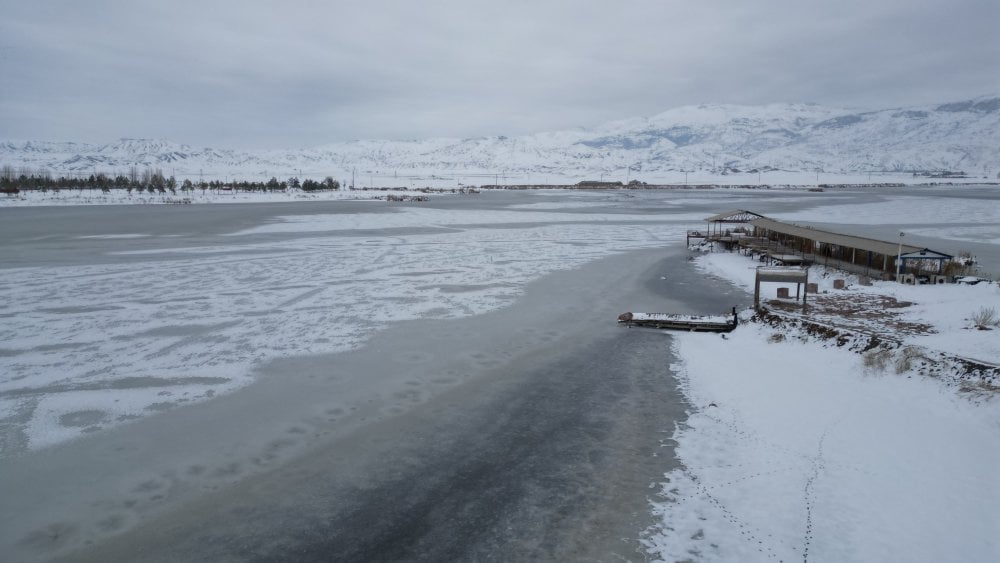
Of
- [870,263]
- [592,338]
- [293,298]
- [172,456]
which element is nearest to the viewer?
[172,456]

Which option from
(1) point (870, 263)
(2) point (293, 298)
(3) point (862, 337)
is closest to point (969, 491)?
(3) point (862, 337)

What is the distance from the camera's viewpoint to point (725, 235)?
131ft

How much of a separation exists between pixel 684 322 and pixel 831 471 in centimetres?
881

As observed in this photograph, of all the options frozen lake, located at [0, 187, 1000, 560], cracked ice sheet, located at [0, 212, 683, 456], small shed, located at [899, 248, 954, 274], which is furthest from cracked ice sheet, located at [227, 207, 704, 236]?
small shed, located at [899, 248, 954, 274]

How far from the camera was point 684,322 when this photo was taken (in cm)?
1778

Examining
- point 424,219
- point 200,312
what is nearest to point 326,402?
point 200,312

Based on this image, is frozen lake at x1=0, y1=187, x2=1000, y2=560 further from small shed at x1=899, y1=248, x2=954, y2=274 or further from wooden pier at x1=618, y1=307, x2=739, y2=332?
small shed at x1=899, y1=248, x2=954, y2=274

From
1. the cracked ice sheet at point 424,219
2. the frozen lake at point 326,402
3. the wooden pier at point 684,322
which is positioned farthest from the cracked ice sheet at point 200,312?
the cracked ice sheet at point 424,219

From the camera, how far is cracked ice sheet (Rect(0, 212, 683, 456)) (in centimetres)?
1190

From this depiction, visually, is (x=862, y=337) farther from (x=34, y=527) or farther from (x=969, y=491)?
(x=34, y=527)

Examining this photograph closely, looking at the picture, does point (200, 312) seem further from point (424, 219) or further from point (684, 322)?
point (424, 219)

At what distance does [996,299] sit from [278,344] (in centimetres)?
1986

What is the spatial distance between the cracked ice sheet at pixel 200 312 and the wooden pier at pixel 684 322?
4845mm

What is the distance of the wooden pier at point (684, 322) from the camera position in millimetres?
17594
